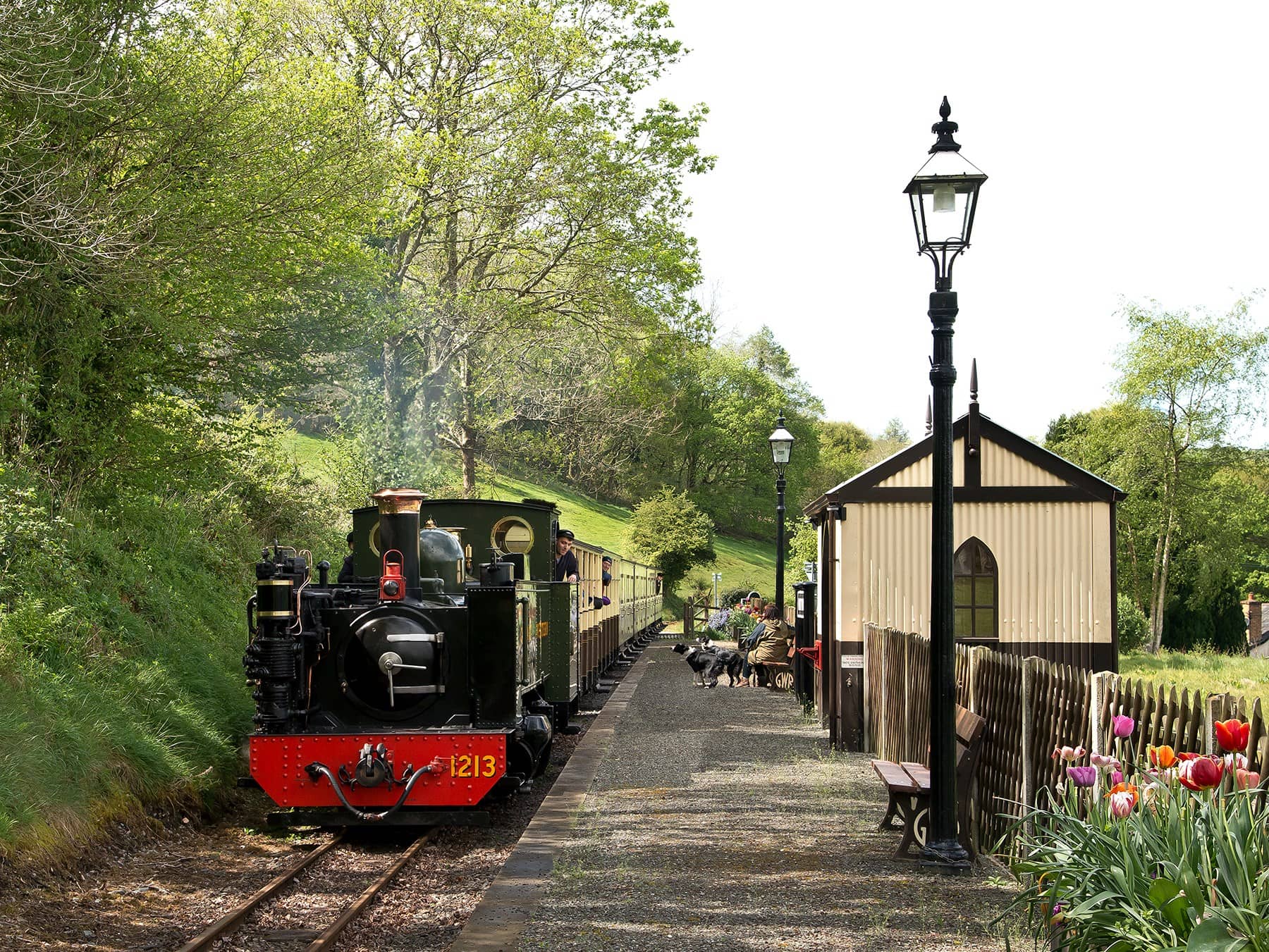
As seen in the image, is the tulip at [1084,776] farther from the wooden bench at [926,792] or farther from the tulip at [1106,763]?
the wooden bench at [926,792]

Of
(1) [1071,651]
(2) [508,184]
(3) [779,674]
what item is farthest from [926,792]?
(2) [508,184]

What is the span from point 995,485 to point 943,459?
6.18 m

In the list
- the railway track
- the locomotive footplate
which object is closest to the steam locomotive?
the locomotive footplate

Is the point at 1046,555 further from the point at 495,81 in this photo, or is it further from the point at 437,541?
the point at 495,81

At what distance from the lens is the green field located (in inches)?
916

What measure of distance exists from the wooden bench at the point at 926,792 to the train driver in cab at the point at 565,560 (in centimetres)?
569

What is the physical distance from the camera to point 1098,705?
259 inches

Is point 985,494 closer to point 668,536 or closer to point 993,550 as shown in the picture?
point 993,550

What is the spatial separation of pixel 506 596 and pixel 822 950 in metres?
4.16

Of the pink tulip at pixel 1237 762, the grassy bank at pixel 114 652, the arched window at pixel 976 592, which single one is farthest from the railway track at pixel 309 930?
the arched window at pixel 976 592

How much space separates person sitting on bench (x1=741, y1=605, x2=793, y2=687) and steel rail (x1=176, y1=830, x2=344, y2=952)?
43.2 ft

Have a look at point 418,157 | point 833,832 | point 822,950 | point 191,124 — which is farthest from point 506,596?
point 418,157

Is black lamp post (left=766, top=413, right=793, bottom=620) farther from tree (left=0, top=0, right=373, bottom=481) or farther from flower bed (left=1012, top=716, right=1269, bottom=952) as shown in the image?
flower bed (left=1012, top=716, right=1269, bottom=952)

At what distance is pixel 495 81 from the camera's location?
2752 cm
